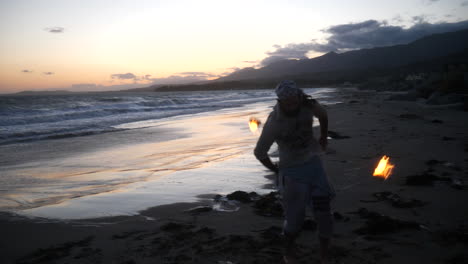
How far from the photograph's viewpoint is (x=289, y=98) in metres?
3.21

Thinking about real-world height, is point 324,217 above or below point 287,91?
below

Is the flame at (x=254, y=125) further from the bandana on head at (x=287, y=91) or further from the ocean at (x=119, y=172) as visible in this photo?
the bandana on head at (x=287, y=91)

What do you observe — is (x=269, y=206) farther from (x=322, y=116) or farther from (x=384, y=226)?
(x=322, y=116)

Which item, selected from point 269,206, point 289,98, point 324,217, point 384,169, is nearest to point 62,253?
point 269,206

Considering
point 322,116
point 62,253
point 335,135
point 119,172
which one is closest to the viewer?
point 322,116

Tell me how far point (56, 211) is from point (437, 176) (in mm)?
6371

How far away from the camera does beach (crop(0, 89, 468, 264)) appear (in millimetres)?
3836

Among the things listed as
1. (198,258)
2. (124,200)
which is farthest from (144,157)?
(198,258)

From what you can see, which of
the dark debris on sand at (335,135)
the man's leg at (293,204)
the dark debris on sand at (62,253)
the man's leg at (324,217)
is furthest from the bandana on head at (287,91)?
the dark debris on sand at (335,135)

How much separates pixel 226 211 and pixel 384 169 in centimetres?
358

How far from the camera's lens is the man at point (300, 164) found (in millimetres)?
3307

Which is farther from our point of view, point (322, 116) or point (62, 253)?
point (62, 253)

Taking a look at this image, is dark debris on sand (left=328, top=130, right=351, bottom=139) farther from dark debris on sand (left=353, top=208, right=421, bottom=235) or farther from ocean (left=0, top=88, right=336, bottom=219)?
dark debris on sand (left=353, top=208, right=421, bottom=235)

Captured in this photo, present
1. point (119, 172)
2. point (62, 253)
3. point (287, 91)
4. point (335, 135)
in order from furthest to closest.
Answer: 1. point (335, 135)
2. point (119, 172)
3. point (62, 253)
4. point (287, 91)
